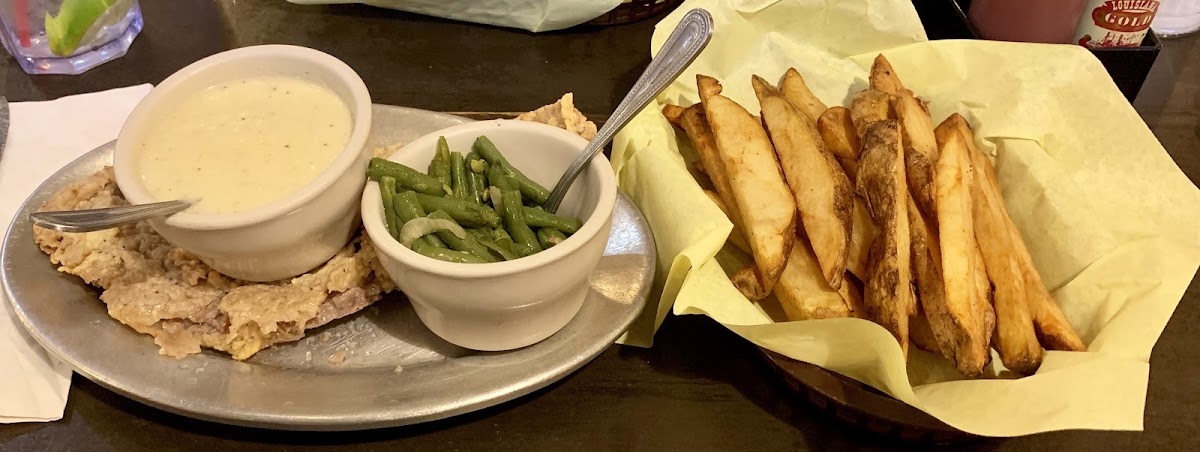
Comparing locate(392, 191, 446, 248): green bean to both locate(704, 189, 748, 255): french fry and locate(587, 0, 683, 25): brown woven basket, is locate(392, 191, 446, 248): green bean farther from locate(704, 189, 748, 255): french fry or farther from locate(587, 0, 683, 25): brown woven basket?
locate(587, 0, 683, 25): brown woven basket

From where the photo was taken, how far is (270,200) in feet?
4.36

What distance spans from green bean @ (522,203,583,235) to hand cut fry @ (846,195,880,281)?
501 mm

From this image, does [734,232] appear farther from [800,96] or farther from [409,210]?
[409,210]

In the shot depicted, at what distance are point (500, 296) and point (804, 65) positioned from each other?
1.10 metres

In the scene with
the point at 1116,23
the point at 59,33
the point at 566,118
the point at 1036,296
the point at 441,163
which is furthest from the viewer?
the point at 59,33

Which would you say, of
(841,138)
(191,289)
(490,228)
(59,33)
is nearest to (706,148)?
(841,138)

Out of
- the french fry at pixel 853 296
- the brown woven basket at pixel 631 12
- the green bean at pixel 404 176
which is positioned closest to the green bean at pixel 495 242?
the green bean at pixel 404 176

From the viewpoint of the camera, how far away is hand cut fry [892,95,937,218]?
141cm

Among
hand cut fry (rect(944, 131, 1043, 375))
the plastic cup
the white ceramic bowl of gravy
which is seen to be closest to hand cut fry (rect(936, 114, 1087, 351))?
hand cut fry (rect(944, 131, 1043, 375))

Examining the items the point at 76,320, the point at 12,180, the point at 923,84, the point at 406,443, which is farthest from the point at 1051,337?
the point at 12,180

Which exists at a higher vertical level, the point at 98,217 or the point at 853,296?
the point at 98,217

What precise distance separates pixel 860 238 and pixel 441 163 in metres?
0.79

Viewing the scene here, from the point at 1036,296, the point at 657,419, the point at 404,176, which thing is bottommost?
the point at 657,419

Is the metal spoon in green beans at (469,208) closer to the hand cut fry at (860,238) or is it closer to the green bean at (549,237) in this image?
the green bean at (549,237)
